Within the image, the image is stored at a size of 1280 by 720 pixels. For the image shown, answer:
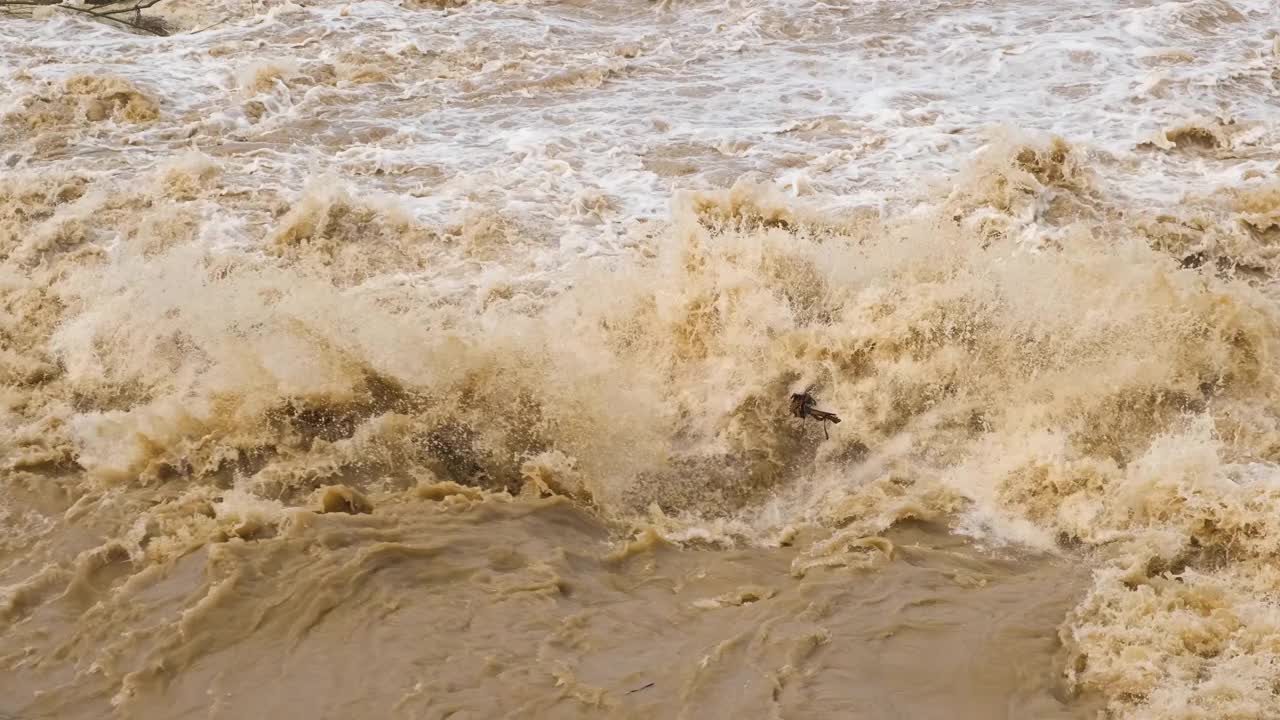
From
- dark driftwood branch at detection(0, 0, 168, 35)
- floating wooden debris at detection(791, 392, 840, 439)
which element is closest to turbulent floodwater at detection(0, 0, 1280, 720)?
floating wooden debris at detection(791, 392, 840, 439)

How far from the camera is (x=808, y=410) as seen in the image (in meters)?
4.96

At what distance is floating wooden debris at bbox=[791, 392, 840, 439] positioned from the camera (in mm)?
4914

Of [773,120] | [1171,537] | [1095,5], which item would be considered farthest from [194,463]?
[1095,5]

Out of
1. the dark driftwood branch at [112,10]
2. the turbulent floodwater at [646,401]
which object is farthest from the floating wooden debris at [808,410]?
the dark driftwood branch at [112,10]

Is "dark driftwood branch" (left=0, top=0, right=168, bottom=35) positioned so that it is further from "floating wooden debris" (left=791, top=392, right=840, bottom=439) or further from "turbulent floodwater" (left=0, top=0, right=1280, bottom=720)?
"floating wooden debris" (left=791, top=392, right=840, bottom=439)

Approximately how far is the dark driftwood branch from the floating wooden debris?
8.77 metres

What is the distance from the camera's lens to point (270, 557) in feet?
12.8

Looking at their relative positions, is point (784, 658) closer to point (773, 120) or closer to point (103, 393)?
point (103, 393)

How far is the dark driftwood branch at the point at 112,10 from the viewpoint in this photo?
11000mm

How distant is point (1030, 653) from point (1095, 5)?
30.3 feet

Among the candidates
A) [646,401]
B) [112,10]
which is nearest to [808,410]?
[646,401]

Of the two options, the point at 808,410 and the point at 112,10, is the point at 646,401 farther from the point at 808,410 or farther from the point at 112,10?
the point at 112,10

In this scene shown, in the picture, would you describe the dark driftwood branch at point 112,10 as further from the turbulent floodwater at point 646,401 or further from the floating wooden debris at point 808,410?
the floating wooden debris at point 808,410

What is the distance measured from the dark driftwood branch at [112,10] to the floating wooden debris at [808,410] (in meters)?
8.77
